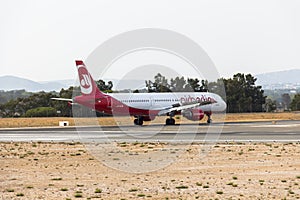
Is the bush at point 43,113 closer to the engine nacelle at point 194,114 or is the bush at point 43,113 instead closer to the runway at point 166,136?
the engine nacelle at point 194,114

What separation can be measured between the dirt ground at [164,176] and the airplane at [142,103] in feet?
113

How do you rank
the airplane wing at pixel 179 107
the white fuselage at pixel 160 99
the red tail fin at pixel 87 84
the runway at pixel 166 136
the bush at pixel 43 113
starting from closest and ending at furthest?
1. the runway at pixel 166 136
2. the red tail fin at pixel 87 84
3. the white fuselage at pixel 160 99
4. the airplane wing at pixel 179 107
5. the bush at pixel 43 113

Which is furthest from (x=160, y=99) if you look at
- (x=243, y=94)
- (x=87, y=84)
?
(x=243, y=94)

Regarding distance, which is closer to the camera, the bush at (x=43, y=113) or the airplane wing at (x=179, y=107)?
the airplane wing at (x=179, y=107)

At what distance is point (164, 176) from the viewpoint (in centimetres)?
2656

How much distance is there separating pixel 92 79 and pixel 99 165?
142 feet

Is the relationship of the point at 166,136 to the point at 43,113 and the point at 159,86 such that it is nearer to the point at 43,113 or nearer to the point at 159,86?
the point at 43,113

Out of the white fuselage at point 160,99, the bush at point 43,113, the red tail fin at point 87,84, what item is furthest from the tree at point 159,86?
the red tail fin at point 87,84

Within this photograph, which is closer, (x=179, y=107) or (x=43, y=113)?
(x=179, y=107)

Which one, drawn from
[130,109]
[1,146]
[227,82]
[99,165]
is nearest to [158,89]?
[227,82]

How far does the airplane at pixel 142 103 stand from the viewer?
73375mm

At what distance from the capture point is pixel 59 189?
2294 centimetres

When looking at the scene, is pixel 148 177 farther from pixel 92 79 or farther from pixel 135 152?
pixel 92 79

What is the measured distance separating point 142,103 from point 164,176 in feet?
169
